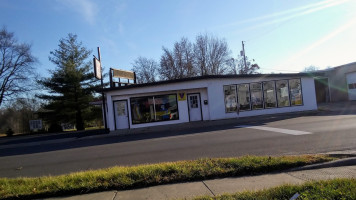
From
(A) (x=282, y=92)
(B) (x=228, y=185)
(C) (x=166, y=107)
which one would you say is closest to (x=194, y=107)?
(C) (x=166, y=107)

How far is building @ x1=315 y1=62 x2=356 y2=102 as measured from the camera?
24625mm

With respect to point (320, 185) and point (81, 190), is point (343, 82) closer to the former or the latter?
point (320, 185)

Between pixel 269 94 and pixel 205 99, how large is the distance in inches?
213

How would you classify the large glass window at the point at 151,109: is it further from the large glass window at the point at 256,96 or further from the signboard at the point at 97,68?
the large glass window at the point at 256,96

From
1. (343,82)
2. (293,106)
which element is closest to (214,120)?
(293,106)

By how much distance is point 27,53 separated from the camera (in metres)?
34.7

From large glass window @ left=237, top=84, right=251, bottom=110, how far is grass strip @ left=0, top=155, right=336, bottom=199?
1339cm

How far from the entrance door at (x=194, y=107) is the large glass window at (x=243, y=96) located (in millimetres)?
3387

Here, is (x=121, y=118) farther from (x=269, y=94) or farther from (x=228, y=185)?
(x=228, y=185)

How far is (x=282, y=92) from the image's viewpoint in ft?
63.7

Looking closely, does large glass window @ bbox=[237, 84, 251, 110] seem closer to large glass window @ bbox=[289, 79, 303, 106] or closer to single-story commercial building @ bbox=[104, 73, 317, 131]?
single-story commercial building @ bbox=[104, 73, 317, 131]

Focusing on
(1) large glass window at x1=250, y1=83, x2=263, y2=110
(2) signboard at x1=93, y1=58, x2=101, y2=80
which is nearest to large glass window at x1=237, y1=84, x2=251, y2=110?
(1) large glass window at x1=250, y1=83, x2=263, y2=110

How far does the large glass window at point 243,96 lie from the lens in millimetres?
18966

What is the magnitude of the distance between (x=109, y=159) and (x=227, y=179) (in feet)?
15.8
